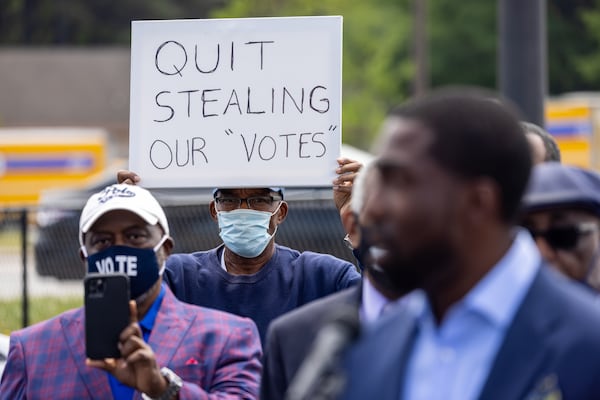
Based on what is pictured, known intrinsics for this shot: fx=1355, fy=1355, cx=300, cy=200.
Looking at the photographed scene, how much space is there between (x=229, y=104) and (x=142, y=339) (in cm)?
197

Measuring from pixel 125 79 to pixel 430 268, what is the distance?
53246 millimetres

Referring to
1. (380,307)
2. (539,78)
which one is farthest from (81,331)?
(539,78)

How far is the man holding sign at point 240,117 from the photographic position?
5598 millimetres

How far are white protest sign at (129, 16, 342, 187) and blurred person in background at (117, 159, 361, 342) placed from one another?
0.14 metres

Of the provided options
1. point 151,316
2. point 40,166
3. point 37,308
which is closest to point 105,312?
point 151,316

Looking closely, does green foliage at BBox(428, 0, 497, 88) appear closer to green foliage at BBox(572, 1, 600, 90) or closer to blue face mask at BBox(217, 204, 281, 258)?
green foliage at BBox(572, 1, 600, 90)

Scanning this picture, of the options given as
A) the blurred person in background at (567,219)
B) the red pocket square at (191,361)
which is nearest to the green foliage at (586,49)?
the red pocket square at (191,361)

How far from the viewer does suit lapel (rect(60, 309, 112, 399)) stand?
4.11m

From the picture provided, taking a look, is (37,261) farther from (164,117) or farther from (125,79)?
(125,79)

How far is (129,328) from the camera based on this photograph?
3.80m

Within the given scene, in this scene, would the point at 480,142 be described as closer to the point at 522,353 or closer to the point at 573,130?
the point at 522,353

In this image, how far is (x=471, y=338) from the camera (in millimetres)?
2660

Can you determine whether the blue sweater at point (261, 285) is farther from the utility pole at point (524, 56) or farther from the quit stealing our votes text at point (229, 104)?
the utility pole at point (524, 56)

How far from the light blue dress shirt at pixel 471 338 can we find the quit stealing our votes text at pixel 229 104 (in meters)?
2.98
